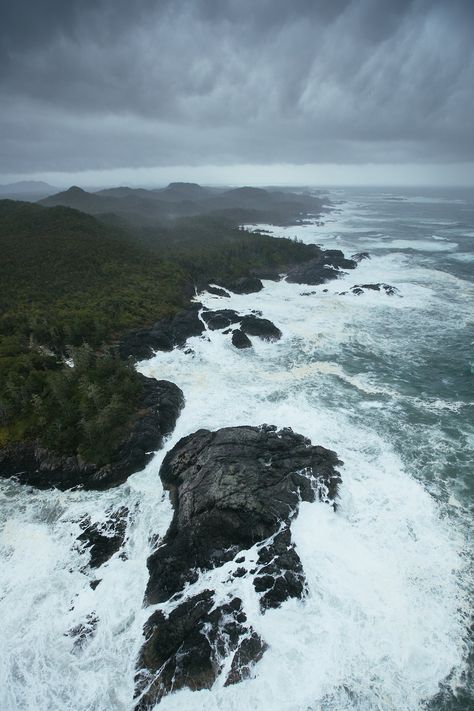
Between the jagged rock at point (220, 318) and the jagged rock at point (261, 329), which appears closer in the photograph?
the jagged rock at point (261, 329)

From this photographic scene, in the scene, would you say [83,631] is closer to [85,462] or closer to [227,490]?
[227,490]

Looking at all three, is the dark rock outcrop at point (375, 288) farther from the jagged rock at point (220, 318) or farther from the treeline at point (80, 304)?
the jagged rock at point (220, 318)

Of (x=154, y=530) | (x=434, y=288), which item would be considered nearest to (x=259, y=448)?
(x=154, y=530)

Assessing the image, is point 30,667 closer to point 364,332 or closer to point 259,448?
point 259,448

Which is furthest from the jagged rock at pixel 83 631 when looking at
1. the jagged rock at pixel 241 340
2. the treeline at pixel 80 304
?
the jagged rock at pixel 241 340

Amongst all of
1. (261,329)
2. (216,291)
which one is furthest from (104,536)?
(216,291)
